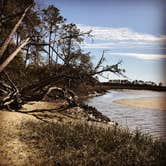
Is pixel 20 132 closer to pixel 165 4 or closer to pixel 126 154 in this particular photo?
pixel 126 154

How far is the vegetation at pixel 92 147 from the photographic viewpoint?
12.5 ft

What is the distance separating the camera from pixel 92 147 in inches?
168

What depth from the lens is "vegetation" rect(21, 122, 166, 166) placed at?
3812 millimetres

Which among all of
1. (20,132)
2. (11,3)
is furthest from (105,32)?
(11,3)

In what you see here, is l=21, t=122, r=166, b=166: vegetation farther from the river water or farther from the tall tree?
the tall tree

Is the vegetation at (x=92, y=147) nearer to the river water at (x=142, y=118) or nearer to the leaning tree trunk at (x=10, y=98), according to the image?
the river water at (x=142, y=118)

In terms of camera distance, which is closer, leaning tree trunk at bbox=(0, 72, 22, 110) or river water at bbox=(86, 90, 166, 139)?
river water at bbox=(86, 90, 166, 139)

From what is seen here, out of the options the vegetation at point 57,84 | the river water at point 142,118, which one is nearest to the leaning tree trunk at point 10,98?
the vegetation at point 57,84

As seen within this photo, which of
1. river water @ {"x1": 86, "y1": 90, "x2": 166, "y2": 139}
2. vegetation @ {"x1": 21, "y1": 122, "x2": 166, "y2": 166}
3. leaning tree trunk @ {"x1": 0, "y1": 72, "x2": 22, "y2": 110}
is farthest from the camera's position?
leaning tree trunk @ {"x1": 0, "y1": 72, "x2": 22, "y2": 110}

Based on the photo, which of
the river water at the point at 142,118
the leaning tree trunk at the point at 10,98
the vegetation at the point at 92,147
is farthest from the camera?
the leaning tree trunk at the point at 10,98

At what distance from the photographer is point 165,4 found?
257 cm

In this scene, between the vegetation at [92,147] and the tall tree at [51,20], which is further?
the tall tree at [51,20]

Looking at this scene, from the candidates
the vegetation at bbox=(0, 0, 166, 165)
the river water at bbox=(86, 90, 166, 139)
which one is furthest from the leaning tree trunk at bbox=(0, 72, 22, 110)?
the river water at bbox=(86, 90, 166, 139)

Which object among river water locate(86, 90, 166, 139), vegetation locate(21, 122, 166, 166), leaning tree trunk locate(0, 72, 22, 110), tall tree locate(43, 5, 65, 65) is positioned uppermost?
tall tree locate(43, 5, 65, 65)
